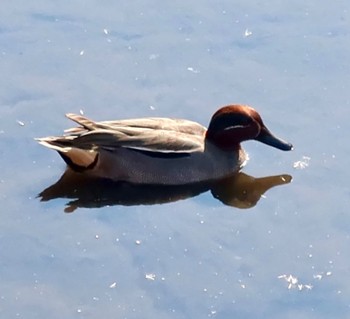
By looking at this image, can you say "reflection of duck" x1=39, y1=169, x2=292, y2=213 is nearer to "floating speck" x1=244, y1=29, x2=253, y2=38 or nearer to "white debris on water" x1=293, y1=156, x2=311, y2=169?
"white debris on water" x1=293, y1=156, x2=311, y2=169

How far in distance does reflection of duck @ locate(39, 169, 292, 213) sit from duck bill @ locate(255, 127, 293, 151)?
0.80 feet

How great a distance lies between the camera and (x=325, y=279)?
23.8 feet

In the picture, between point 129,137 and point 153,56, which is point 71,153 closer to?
point 129,137

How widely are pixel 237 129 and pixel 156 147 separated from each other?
0.67m

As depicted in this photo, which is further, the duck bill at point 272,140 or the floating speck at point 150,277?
the duck bill at point 272,140

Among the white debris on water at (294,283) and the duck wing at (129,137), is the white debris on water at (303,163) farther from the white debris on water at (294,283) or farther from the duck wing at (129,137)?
the white debris on water at (294,283)

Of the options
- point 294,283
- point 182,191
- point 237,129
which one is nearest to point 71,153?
point 182,191

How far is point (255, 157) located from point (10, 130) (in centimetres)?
181

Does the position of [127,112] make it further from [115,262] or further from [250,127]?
[115,262]

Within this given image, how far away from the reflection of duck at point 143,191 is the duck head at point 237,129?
28cm

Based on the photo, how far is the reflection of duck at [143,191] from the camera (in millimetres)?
8016

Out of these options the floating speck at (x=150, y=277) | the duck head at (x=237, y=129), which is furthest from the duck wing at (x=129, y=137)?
the floating speck at (x=150, y=277)

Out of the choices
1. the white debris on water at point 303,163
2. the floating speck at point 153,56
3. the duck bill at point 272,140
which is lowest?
the white debris on water at point 303,163

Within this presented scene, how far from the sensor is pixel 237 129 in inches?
333
